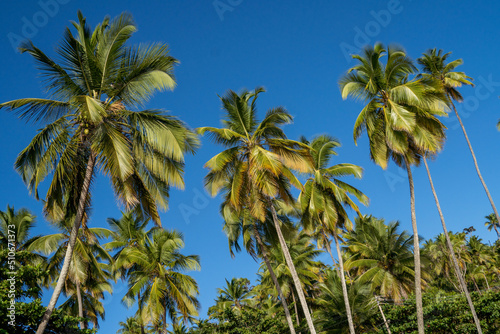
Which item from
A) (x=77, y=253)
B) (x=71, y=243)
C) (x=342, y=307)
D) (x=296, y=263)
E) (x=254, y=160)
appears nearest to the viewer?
(x=71, y=243)

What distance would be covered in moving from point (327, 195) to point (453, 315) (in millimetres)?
10893

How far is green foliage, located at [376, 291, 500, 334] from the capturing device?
21.0 metres

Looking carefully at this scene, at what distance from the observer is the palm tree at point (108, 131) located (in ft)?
32.0

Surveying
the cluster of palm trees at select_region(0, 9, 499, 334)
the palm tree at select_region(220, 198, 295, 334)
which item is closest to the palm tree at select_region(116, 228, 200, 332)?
the cluster of palm trees at select_region(0, 9, 499, 334)

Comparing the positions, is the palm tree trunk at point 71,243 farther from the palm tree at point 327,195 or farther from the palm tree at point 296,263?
the palm tree at point 296,263

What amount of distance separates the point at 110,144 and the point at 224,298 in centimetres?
2743

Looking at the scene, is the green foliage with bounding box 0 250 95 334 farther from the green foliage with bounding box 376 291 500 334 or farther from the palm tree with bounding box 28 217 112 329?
the green foliage with bounding box 376 291 500 334

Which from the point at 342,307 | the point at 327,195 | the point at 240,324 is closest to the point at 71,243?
the point at 327,195

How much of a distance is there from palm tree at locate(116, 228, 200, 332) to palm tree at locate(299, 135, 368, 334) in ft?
27.8

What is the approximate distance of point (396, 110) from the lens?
49.3 ft

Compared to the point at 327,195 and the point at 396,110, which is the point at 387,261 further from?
the point at 396,110

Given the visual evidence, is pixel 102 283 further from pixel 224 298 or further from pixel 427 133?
pixel 427 133

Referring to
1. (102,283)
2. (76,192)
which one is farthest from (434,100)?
(102,283)

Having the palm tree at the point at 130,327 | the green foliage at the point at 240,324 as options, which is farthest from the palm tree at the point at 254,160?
the palm tree at the point at 130,327
